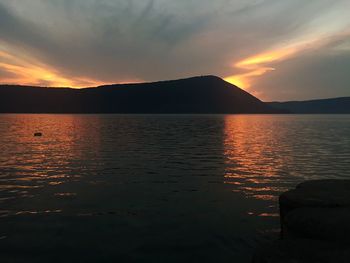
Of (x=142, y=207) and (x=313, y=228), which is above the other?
(x=313, y=228)

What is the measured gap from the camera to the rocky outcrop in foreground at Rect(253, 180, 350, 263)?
26.3 ft

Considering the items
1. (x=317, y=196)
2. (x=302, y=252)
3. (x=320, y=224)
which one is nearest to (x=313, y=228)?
→ (x=320, y=224)

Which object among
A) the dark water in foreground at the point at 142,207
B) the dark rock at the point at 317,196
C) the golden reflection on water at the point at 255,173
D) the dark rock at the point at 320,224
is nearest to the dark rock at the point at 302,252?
the dark rock at the point at 320,224

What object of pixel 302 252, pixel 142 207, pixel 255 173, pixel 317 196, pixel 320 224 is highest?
pixel 317 196

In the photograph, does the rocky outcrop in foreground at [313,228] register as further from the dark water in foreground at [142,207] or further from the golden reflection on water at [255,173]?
the golden reflection on water at [255,173]

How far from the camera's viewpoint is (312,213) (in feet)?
33.5

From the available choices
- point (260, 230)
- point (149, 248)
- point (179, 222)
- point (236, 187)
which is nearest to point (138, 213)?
point (179, 222)

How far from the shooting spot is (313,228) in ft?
31.3

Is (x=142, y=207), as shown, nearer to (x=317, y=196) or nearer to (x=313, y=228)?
(x=317, y=196)

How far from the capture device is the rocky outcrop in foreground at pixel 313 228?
8.02m

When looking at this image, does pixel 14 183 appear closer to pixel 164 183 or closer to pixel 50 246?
pixel 164 183

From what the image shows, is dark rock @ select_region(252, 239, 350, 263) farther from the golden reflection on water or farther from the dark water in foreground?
the golden reflection on water

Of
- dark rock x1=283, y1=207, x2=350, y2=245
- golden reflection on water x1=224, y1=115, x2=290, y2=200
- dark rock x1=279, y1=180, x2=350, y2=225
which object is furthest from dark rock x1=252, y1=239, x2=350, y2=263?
golden reflection on water x1=224, y1=115, x2=290, y2=200

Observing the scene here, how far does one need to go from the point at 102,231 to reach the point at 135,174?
38.3 ft
